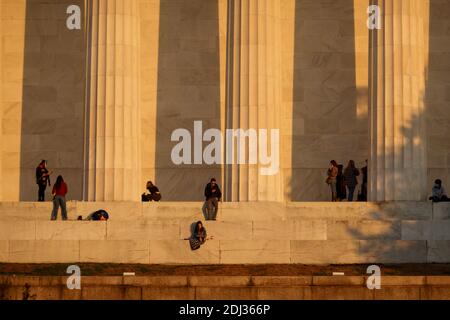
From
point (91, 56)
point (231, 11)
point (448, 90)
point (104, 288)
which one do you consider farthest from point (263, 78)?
point (104, 288)

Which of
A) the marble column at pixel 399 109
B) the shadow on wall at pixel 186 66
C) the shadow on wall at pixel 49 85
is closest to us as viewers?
the marble column at pixel 399 109

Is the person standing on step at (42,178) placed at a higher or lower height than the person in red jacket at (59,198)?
higher

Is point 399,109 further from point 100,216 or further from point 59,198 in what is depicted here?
point 59,198

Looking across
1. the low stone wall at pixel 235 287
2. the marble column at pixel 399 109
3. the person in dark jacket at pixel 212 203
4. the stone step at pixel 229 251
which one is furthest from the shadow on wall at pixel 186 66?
the low stone wall at pixel 235 287

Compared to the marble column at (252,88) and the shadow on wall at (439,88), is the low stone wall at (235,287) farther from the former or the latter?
the shadow on wall at (439,88)

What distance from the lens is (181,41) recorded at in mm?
92438

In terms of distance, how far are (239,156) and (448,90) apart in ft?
57.0

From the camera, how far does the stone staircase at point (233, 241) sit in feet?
236

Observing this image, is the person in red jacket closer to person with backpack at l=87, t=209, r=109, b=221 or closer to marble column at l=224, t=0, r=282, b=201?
person with backpack at l=87, t=209, r=109, b=221

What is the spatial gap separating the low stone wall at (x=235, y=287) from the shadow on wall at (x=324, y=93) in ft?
98.3

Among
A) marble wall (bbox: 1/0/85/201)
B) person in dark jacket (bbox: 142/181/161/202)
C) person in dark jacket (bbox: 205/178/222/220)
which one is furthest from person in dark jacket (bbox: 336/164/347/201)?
marble wall (bbox: 1/0/85/201)

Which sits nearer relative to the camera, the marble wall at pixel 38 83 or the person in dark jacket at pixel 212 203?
the person in dark jacket at pixel 212 203

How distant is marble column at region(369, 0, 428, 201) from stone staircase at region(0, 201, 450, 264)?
5.36m

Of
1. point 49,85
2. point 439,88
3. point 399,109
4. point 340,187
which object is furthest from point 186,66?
point 399,109
